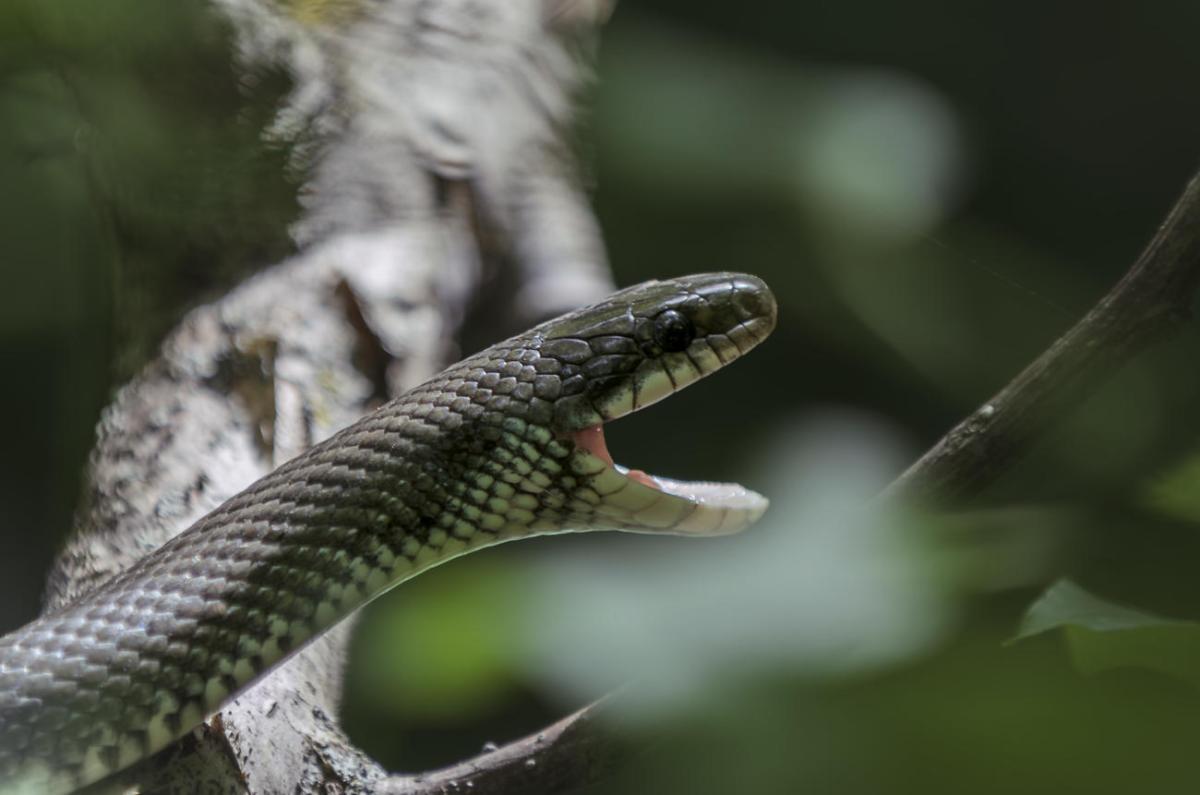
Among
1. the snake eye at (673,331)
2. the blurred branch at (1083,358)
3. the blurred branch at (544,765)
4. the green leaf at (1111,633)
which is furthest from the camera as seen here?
the snake eye at (673,331)

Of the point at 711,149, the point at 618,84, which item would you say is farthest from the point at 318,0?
the point at 711,149

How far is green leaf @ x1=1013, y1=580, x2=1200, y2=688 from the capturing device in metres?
0.83

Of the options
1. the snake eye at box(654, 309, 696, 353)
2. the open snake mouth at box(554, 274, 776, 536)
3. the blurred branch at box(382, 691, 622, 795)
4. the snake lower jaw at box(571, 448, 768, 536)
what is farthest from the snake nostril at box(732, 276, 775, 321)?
the blurred branch at box(382, 691, 622, 795)

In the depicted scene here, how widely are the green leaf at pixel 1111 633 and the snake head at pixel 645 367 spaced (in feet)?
3.60

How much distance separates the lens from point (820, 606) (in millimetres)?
1099

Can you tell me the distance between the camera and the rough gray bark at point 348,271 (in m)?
2.18

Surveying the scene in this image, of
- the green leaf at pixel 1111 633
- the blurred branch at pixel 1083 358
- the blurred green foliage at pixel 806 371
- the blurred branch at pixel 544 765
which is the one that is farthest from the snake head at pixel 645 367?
the green leaf at pixel 1111 633

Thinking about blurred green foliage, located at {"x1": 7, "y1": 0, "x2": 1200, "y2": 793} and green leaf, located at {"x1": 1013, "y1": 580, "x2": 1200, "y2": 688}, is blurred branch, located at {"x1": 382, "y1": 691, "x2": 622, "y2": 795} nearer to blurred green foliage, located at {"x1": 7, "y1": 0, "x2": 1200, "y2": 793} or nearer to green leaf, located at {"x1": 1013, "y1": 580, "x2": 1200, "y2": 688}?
blurred green foliage, located at {"x1": 7, "y1": 0, "x2": 1200, "y2": 793}

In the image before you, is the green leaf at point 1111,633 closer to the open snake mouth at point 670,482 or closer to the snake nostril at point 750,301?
the open snake mouth at point 670,482

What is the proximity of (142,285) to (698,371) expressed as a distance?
127 centimetres

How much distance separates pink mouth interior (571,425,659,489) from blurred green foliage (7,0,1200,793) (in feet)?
0.83

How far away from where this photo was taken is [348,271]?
8.67 ft

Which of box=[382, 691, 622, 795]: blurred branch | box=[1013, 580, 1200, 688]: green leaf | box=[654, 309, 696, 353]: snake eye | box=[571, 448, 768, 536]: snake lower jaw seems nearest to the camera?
box=[1013, 580, 1200, 688]: green leaf

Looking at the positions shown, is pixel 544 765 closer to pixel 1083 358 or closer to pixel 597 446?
pixel 597 446
